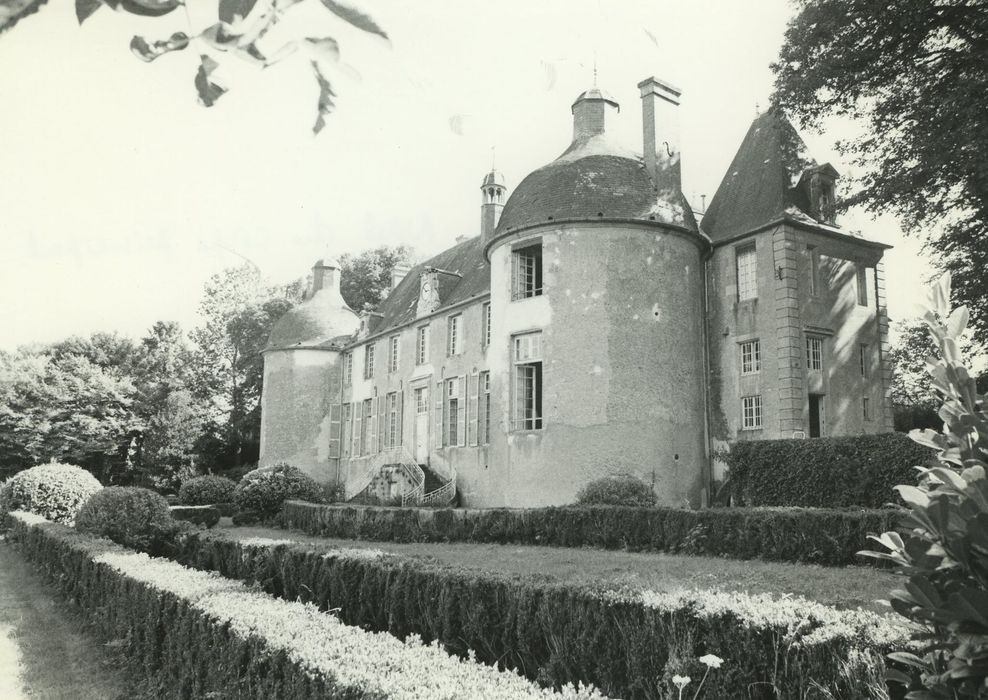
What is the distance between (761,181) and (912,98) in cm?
426

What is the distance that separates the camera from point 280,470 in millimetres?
24828

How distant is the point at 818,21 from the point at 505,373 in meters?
10.4

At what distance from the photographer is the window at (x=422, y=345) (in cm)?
2730

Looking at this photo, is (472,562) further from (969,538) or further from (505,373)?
(969,538)

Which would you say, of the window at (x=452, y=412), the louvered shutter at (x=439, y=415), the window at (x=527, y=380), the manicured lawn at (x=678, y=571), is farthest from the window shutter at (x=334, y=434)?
the manicured lawn at (x=678, y=571)

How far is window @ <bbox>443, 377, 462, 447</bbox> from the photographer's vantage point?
80.4 ft

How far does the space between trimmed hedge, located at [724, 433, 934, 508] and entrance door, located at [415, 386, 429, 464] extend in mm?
11036

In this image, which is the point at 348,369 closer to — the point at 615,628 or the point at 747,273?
the point at 747,273

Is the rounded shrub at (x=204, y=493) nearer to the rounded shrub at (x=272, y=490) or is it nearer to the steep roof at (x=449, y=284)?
the rounded shrub at (x=272, y=490)

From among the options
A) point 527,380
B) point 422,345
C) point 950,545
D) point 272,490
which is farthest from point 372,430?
point 950,545

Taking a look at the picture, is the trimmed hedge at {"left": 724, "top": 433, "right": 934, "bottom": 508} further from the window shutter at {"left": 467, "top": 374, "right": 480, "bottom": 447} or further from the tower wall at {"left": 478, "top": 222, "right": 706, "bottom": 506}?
the window shutter at {"left": 467, "top": 374, "right": 480, "bottom": 447}

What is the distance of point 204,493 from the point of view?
27.3 m

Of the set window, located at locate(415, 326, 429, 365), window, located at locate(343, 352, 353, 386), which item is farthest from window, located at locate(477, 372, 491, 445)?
window, located at locate(343, 352, 353, 386)

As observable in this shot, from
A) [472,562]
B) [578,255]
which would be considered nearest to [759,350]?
[578,255]
